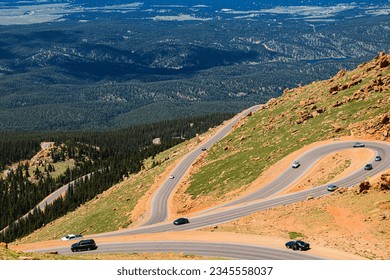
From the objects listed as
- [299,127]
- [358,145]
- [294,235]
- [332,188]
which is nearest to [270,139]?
[299,127]

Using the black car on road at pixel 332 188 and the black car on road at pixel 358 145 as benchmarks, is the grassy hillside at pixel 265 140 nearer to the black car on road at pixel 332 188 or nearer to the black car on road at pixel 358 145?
the black car on road at pixel 358 145

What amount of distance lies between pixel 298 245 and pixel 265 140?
278 feet

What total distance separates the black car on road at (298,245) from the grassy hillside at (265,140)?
5024 cm

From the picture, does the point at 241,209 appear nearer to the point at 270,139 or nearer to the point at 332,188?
the point at 332,188

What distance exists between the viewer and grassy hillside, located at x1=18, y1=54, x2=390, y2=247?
→ 137 metres

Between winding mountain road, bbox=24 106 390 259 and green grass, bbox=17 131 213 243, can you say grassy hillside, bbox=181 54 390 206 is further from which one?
green grass, bbox=17 131 213 243

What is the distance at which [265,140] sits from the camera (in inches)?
6245

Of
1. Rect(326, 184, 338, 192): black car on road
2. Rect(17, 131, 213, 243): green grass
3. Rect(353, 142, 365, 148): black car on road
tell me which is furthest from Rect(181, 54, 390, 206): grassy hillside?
Rect(326, 184, 338, 192): black car on road

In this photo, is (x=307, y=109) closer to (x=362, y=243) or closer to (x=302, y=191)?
(x=302, y=191)

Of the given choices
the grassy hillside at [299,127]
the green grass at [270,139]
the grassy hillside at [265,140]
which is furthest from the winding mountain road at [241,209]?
the green grass at [270,139]

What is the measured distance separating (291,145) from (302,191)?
33675mm

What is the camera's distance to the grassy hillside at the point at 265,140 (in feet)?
449

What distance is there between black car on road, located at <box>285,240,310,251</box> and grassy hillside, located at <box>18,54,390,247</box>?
5024 cm

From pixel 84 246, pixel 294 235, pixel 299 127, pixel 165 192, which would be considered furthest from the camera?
pixel 299 127
